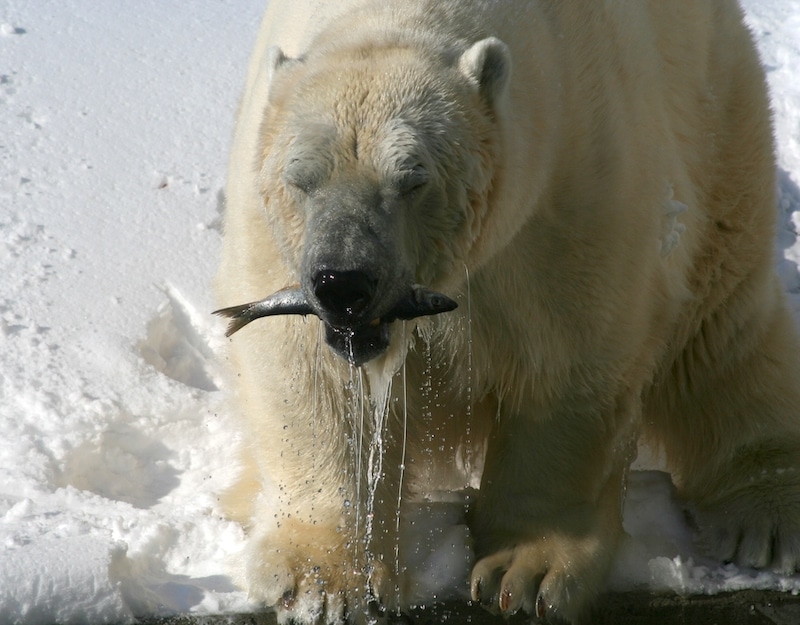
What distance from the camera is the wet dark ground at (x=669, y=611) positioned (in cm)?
346

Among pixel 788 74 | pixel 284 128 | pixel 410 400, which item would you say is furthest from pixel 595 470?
pixel 788 74

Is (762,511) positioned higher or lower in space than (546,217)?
lower

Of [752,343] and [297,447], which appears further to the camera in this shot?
[752,343]

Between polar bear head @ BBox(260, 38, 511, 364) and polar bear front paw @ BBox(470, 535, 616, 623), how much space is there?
911 millimetres

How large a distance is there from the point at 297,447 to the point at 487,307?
0.69 meters

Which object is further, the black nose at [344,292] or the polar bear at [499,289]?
the polar bear at [499,289]

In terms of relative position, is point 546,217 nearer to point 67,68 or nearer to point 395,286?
point 395,286

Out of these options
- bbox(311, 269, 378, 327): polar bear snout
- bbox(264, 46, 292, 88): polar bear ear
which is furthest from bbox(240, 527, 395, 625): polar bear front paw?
bbox(264, 46, 292, 88): polar bear ear

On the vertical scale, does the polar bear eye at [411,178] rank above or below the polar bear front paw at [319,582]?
above

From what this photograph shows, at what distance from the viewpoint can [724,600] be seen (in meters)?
3.58

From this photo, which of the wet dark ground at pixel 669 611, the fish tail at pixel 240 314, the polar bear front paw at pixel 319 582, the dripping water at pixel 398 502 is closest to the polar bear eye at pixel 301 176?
the fish tail at pixel 240 314

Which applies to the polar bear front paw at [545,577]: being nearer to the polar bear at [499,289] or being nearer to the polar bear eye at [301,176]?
the polar bear at [499,289]

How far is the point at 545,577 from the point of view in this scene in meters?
3.50

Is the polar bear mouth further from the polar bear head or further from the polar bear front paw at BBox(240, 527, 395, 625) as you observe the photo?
the polar bear front paw at BBox(240, 527, 395, 625)
